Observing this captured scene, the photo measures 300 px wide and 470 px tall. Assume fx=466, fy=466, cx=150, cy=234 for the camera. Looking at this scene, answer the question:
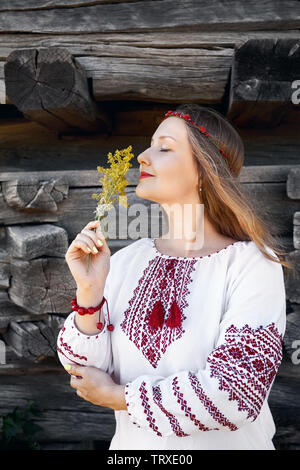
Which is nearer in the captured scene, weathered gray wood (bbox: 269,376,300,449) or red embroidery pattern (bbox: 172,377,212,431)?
red embroidery pattern (bbox: 172,377,212,431)

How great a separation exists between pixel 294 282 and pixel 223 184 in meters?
0.78

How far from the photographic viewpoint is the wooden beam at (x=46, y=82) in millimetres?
2213

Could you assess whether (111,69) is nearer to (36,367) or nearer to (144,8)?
(144,8)

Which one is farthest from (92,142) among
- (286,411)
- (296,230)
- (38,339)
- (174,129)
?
(286,411)

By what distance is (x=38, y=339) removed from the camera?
244cm

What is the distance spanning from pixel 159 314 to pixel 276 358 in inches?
16.3

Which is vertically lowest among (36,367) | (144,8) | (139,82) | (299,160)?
(36,367)

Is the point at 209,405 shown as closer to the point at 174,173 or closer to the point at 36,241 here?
the point at 174,173

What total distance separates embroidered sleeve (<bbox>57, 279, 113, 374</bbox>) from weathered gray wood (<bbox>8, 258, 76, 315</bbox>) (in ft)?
2.30

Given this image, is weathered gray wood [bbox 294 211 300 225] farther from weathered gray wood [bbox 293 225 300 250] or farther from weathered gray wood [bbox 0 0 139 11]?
weathered gray wood [bbox 0 0 139 11]

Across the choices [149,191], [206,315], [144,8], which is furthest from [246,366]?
[144,8]

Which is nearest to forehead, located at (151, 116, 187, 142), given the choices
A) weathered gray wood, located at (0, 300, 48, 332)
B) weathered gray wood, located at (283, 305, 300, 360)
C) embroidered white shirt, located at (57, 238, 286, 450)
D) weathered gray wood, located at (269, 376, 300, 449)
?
embroidered white shirt, located at (57, 238, 286, 450)

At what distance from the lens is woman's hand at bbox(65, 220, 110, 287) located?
1.58 meters
